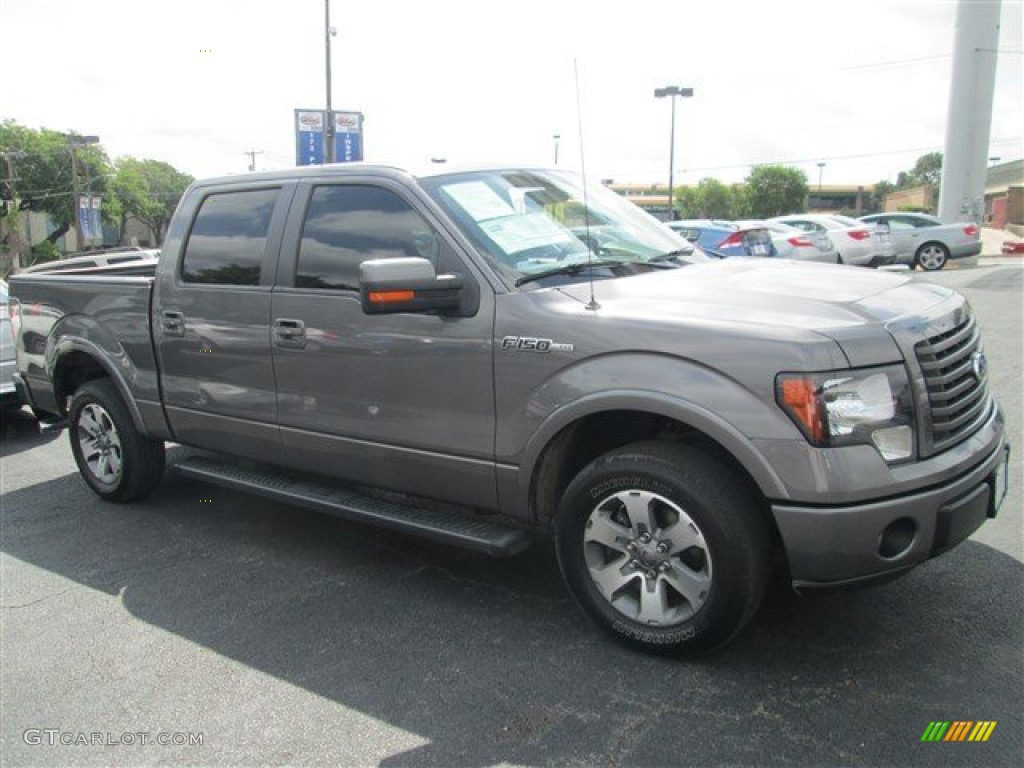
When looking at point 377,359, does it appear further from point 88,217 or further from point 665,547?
point 88,217

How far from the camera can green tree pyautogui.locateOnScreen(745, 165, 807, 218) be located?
10000cm

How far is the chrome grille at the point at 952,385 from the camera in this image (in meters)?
2.98

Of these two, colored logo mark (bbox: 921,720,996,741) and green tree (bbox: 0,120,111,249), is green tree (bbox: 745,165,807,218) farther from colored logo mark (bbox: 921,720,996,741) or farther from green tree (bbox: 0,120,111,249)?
colored logo mark (bbox: 921,720,996,741)

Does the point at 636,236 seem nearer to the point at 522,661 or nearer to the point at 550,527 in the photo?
the point at 550,527

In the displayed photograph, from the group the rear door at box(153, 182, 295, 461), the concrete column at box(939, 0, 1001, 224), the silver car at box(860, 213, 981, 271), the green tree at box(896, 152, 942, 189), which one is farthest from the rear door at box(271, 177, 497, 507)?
the green tree at box(896, 152, 942, 189)

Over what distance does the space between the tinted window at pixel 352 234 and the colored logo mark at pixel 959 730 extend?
2512 mm

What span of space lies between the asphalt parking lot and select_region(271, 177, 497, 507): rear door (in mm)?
589

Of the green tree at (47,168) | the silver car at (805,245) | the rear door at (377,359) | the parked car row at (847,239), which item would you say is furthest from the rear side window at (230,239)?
the green tree at (47,168)

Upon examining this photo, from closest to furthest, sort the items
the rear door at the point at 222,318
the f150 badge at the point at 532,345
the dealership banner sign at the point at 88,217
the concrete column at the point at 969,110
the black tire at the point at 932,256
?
1. the f150 badge at the point at 532,345
2. the rear door at the point at 222,318
3. the black tire at the point at 932,256
4. the concrete column at the point at 969,110
5. the dealership banner sign at the point at 88,217

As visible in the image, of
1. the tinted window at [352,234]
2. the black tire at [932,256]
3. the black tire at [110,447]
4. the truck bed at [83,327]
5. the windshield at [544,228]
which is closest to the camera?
the windshield at [544,228]

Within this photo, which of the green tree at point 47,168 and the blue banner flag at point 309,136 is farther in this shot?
the green tree at point 47,168

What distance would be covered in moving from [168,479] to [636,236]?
3816mm

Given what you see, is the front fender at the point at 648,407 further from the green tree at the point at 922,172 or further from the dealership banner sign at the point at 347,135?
the green tree at the point at 922,172

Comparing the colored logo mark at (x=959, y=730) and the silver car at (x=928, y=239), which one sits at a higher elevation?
the silver car at (x=928, y=239)
